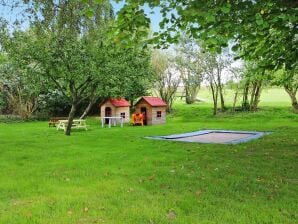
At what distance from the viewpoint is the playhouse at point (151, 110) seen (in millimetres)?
25625

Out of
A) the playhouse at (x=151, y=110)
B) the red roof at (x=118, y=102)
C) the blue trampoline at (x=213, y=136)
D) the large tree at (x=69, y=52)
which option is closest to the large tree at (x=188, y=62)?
the playhouse at (x=151, y=110)

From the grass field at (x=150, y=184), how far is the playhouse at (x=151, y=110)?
39.5 feet

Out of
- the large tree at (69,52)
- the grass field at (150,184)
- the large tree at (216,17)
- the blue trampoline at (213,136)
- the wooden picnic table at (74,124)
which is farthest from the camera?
the wooden picnic table at (74,124)

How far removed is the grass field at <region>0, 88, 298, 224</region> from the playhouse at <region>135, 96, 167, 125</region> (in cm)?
1203

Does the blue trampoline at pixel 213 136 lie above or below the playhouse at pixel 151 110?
below

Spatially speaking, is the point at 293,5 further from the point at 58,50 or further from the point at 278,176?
the point at 58,50

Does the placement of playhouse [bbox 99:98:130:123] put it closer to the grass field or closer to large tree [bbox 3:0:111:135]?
large tree [bbox 3:0:111:135]

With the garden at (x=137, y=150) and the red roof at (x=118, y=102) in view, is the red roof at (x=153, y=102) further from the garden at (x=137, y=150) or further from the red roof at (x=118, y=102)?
the garden at (x=137, y=150)

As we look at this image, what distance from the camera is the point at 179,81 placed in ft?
116

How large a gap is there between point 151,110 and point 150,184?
1806cm

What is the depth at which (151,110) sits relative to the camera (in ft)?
83.7

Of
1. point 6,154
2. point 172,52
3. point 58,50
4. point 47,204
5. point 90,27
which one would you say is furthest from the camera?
point 172,52

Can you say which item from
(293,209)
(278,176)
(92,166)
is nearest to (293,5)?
(278,176)

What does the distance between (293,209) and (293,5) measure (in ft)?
15.4
